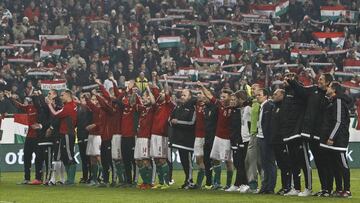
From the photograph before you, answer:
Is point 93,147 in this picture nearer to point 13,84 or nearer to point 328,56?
point 13,84

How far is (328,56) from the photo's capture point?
44.1 meters

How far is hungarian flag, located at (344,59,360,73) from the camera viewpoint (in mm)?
42656

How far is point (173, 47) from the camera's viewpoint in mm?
45438

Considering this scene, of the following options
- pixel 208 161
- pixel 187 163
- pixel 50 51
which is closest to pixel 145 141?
pixel 187 163

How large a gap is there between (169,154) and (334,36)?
18462 millimetres

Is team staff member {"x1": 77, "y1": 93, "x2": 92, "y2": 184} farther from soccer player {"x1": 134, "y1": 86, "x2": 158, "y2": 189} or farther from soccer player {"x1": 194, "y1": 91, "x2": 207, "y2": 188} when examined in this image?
soccer player {"x1": 194, "y1": 91, "x2": 207, "y2": 188}

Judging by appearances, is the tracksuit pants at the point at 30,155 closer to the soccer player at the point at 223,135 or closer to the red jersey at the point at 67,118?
the red jersey at the point at 67,118

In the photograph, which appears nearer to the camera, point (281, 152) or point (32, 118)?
point (281, 152)

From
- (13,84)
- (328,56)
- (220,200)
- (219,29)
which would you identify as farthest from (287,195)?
(219,29)

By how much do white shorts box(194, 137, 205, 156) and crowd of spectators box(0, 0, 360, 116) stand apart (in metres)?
12.9

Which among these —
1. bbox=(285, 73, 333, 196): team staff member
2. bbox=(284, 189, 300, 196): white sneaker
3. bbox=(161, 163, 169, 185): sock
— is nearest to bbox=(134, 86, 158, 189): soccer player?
bbox=(161, 163, 169, 185): sock

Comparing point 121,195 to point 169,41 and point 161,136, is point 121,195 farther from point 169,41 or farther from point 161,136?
point 169,41

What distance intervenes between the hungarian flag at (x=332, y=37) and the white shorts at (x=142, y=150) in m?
19.9

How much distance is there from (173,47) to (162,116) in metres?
19.0
